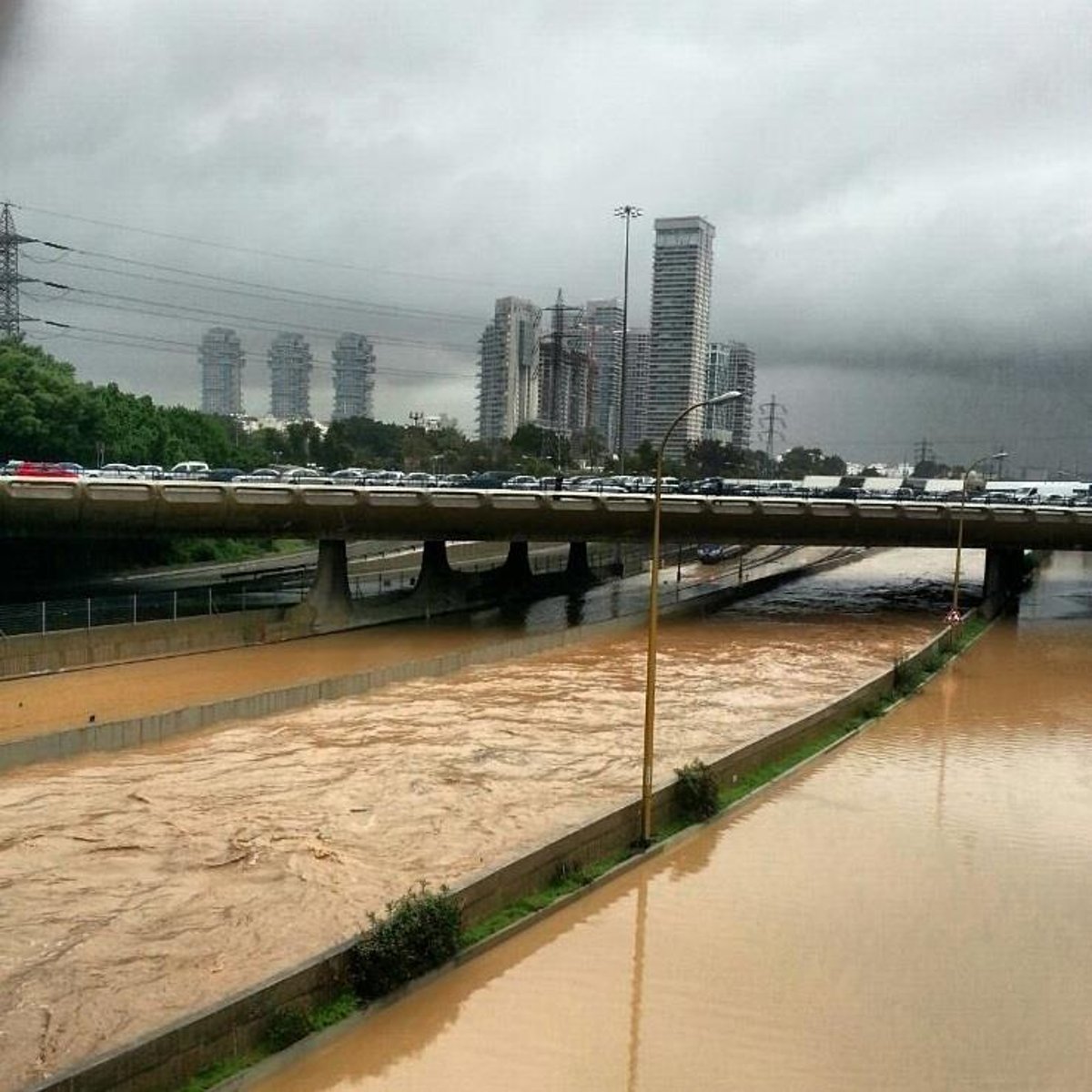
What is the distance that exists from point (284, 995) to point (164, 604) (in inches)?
1114

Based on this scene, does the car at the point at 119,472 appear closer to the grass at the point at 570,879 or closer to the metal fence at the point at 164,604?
the metal fence at the point at 164,604

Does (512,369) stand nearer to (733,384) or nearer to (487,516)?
(733,384)

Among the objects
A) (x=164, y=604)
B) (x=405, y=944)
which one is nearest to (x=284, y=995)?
(x=405, y=944)

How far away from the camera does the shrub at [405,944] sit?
414 inches

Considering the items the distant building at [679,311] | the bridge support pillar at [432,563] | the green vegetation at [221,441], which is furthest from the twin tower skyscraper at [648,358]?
the bridge support pillar at [432,563]

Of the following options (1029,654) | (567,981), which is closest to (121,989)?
(567,981)

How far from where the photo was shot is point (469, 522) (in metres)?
41.3

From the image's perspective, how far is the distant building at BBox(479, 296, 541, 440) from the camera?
12506 centimetres

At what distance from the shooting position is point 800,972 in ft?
39.1

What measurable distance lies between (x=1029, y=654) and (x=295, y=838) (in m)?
32.6

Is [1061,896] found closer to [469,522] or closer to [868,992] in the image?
[868,992]

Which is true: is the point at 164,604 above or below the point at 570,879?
above

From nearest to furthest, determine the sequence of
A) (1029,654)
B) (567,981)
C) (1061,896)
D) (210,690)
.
Answer: (567,981)
(1061,896)
(210,690)
(1029,654)

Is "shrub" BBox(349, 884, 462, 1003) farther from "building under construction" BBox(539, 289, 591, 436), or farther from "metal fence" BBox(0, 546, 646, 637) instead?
"building under construction" BBox(539, 289, 591, 436)
